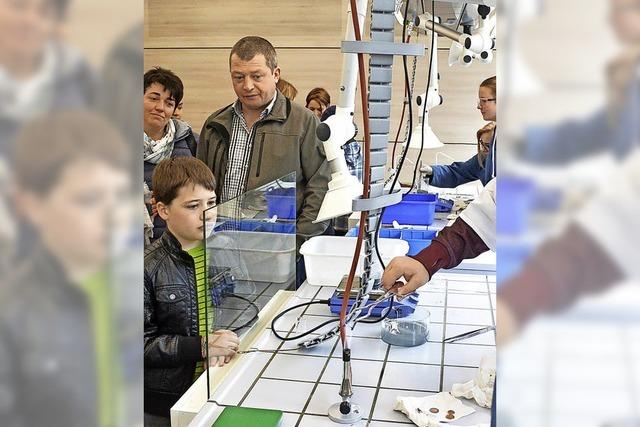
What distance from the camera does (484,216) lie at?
1.22 metres

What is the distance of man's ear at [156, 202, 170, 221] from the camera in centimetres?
156

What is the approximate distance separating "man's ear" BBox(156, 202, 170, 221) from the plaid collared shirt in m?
0.66

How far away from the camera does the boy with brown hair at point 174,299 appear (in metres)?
1.40

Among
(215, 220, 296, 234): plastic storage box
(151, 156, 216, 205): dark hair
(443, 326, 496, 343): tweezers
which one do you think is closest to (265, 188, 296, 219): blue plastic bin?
(215, 220, 296, 234): plastic storage box

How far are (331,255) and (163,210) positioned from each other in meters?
0.42

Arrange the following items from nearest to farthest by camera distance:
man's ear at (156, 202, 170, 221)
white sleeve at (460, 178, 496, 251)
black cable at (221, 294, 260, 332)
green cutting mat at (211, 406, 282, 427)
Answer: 1. green cutting mat at (211, 406, 282, 427)
2. white sleeve at (460, 178, 496, 251)
3. black cable at (221, 294, 260, 332)
4. man's ear at (156, 202, 170, 221)

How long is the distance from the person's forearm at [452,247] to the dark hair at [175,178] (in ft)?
1.92

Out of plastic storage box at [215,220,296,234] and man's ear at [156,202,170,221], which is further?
man's ear at [156,202,170,221]

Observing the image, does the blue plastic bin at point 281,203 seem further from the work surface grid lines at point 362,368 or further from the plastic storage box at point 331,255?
the work surface grid lines at point 362,368
